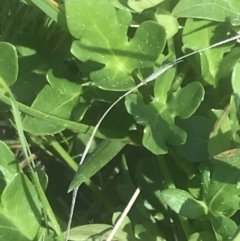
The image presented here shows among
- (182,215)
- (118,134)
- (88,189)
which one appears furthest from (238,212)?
(88,189)

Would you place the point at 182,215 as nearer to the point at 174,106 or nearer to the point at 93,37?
the point at 174,106

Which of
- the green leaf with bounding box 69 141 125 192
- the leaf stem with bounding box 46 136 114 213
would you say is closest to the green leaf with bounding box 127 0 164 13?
the green leaf with bounding box 69 141 125 192

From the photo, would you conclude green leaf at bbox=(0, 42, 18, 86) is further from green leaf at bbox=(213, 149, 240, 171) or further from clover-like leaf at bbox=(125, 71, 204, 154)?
green leaf at bbox=(213, 149, 240, 171)

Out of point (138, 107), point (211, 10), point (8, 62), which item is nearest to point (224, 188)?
point (138, 107)

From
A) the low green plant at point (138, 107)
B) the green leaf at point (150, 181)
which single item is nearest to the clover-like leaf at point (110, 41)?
the low green plant at point (138, 107)

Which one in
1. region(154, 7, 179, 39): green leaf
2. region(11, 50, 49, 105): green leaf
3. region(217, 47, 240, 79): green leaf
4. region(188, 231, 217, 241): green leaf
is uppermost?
region(154, 7, 179, 39): green leaf
